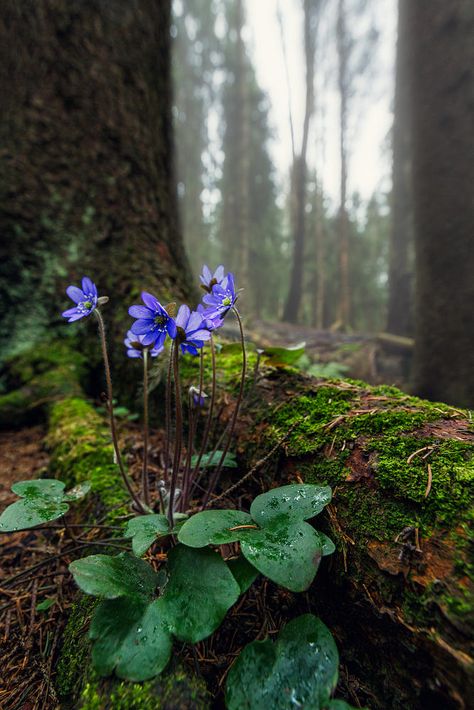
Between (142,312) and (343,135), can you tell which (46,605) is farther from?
(343,135)

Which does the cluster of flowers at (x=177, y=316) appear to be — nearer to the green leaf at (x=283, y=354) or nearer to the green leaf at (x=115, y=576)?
the green leaf at (x=283, y=354)

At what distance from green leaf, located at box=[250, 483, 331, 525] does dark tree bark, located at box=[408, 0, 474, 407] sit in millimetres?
2855

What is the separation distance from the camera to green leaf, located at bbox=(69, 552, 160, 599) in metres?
0.81

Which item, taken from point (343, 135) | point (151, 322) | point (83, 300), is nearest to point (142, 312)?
point (151, 322)

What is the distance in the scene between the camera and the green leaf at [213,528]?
2.90 feet

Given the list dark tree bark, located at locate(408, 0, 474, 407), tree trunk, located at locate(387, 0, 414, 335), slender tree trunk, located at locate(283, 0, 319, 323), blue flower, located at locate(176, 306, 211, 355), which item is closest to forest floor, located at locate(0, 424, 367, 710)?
A: blue flower, located at locate(176, 306, 211, 355)

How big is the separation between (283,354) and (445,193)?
3055mm

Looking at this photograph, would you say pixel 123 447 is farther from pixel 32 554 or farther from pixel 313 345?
pixel 313 345

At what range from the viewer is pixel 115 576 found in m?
0.89

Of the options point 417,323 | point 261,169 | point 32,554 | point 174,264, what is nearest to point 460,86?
point 417,323

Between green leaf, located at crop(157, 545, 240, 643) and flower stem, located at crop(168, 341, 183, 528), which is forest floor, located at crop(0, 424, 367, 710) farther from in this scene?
flower stem, located at crop(168, 341, 183, 528)

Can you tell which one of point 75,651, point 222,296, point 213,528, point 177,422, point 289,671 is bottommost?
point 75,651

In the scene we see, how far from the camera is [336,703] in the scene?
27.1 inches

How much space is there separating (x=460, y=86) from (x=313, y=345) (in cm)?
422
